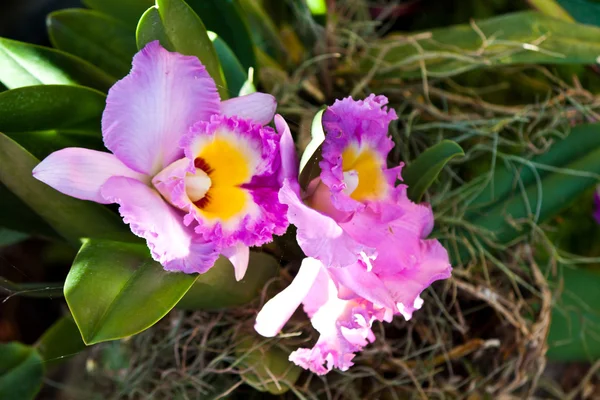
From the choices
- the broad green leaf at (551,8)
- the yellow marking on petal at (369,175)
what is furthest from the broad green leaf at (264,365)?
the broad green leaf at (551,8)

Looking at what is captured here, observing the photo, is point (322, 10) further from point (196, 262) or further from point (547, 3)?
point (196, 262)

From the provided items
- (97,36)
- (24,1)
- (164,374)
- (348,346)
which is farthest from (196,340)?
(24,1)

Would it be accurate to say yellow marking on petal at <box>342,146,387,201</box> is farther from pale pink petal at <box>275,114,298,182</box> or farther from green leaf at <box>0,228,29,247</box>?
green leaf at <box>0,228,29,247</box>

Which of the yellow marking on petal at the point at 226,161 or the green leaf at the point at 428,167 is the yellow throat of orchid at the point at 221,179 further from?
the green leaf at the point at 428,167

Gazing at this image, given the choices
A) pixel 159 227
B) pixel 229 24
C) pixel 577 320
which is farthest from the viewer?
pixel 577 320

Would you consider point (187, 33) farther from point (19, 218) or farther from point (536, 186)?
point (536, 186)

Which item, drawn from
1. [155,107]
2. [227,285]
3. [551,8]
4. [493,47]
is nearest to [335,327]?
[227,285]
